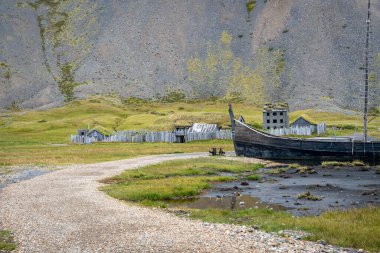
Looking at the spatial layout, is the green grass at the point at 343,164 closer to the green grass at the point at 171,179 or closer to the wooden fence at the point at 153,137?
the green grass at the point at 171,179

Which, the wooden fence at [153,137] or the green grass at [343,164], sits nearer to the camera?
the green grass at [343,164]

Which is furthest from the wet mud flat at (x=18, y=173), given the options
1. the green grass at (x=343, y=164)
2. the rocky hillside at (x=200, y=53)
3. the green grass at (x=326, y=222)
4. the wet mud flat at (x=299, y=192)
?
the rocky hillside at (x=200, y=53)

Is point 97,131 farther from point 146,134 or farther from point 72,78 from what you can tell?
point 72,78

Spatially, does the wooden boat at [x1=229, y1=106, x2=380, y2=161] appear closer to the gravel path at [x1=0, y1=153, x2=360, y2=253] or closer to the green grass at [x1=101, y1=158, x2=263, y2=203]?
the green grass at [x1=101, y1=158, x2=263, y2=203]

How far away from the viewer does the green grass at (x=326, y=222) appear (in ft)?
54.5

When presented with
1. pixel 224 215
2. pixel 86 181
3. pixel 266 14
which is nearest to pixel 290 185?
pixel 224 215

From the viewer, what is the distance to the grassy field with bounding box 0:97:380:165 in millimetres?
67750

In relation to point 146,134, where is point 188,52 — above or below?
above

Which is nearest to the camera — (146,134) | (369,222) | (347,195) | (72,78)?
(369,222)

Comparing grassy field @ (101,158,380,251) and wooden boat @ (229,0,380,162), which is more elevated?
wooden boat @ (229,0,380,162)

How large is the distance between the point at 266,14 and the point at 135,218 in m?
174

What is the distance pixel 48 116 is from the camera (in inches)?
5103

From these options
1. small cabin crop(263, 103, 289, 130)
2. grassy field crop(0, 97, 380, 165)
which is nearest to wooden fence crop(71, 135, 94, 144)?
grassy field crop(0, 97, 380, 165)

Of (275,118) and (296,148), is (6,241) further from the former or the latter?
(275,118)
